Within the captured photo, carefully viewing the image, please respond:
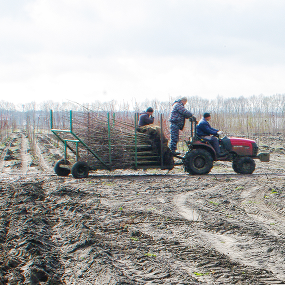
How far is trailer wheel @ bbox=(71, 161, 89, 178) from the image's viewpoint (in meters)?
10.2

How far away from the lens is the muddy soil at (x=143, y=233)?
142 inches

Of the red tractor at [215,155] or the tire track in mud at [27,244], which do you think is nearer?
Result: the tire track in mud at [27,244]

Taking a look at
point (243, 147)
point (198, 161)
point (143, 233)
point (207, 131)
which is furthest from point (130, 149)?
point (143, 233)

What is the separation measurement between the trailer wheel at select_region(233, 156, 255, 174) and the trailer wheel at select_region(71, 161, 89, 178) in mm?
4121

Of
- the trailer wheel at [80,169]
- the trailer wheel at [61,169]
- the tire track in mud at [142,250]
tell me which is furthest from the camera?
the trailer wheel at [61,169]

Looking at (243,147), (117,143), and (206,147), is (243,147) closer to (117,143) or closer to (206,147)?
(206,147)

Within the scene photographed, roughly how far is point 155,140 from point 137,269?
719cm

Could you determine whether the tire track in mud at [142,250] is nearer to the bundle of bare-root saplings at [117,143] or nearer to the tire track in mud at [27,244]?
the tire track in mud at [27,244]

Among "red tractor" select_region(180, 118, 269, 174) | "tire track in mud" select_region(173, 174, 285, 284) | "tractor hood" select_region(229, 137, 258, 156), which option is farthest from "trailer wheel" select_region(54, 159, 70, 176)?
"tractor hood" select_region(229, 137, 258, 156)

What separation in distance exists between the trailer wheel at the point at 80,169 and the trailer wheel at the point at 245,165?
4121mm

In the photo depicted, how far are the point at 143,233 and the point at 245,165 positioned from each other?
6621 millimetres

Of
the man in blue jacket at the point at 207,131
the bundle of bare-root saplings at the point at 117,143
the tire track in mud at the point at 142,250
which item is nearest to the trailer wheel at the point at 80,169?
the bundle of bare-root saplings at the point at 117,143

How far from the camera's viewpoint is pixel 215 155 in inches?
420

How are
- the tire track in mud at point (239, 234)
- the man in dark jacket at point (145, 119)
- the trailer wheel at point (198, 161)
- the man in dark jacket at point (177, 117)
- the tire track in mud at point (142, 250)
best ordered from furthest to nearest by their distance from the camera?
the man in dark jacket at point (145, 119) < the trailer wheel at point (198, 161) < the man in dark jacket at point (177, 117) < the tire track in mud at point (239, 234) < the tire track in mud at point (142, 250)
